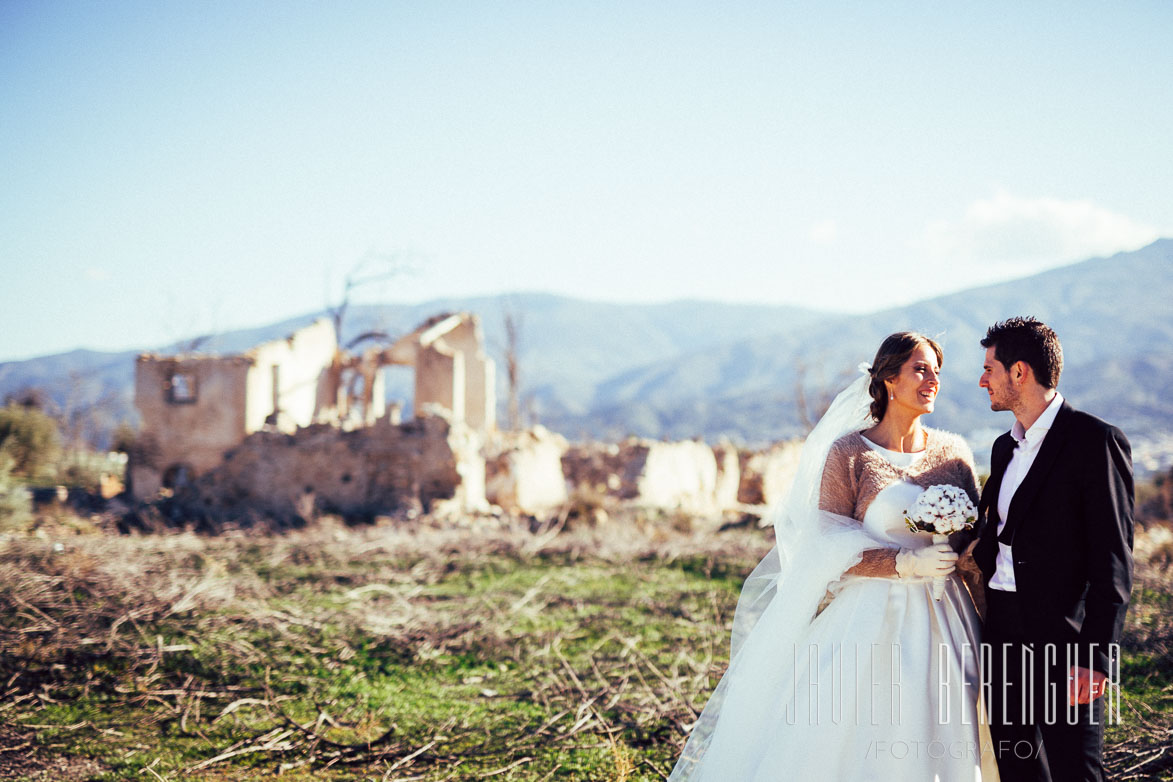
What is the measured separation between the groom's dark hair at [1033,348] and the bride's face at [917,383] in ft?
0.90

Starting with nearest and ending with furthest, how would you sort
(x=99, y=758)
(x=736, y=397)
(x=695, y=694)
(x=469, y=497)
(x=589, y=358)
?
(x=99, y=758), (x=695, y=694), (x=469, y=497), (x=736, y=397), (x=589, y=358)

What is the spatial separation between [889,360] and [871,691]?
4.18ft

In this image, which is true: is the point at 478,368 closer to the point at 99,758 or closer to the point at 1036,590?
the point at 99,758

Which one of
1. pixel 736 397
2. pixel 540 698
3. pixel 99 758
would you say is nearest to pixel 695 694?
pixel 540 698

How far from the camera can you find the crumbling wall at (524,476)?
16000mm

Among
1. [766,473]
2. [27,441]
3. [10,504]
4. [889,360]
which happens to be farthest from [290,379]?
[889,360]

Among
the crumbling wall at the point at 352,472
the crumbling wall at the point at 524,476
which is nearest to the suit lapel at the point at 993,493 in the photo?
the crumbling wall at the point at 352,472

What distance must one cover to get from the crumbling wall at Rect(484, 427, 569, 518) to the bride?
1211 cm

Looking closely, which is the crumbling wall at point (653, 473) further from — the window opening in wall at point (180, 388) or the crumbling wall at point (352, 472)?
the window opening in wall at point (180, 388)

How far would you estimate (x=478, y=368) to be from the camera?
73.0 feet

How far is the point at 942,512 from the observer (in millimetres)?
2799

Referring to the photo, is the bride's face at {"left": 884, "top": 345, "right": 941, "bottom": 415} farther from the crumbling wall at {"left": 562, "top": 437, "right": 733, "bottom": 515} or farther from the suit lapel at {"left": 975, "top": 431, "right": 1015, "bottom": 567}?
the crumbling wall at {"left": 562, "top": 437, "right": 733, "bottom": 515}

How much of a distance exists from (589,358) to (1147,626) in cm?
19120

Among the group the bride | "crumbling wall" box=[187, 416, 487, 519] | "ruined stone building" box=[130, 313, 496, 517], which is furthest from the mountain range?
the bride
